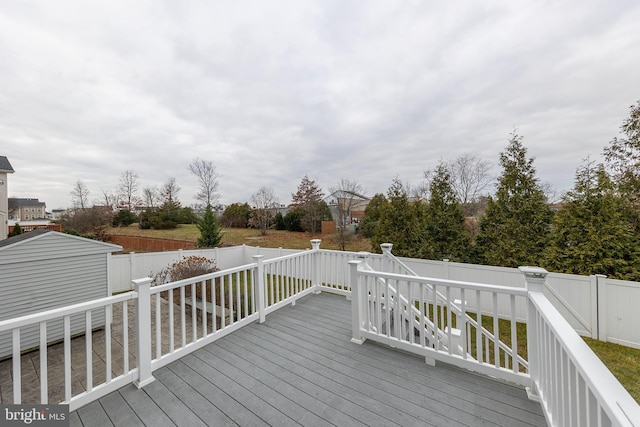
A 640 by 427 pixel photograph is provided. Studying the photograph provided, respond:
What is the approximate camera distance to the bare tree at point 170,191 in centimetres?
2127

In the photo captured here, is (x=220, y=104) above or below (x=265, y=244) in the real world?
above

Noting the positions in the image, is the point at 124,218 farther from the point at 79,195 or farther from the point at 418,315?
the point at 418,315

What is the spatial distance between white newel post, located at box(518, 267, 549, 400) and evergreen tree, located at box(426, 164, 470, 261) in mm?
4584

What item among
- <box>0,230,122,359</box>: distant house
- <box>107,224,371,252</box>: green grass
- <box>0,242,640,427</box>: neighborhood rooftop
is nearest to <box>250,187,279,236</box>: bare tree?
<box>107,224,371,252</box>: green grass

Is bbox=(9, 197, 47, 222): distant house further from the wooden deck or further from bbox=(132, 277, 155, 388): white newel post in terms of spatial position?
the wooden deck

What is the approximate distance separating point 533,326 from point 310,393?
79.9 inches

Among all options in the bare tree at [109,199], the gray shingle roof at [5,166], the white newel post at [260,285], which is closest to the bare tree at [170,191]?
the bare tree at [109,199]

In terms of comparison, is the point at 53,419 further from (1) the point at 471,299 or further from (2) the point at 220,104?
(2) the point at 220,104

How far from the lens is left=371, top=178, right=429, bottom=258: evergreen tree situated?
6.73 m

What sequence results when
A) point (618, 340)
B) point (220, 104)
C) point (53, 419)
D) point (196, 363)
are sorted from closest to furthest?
1. point (53, 419)
2. point (196, 363)
3. point (618, 340)
4. point (220, 104)

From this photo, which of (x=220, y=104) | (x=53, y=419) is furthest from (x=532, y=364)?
(x=220, y=104)

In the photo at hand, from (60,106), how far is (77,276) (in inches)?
191

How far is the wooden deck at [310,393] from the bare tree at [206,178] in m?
15.7

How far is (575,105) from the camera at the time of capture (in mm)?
5594
